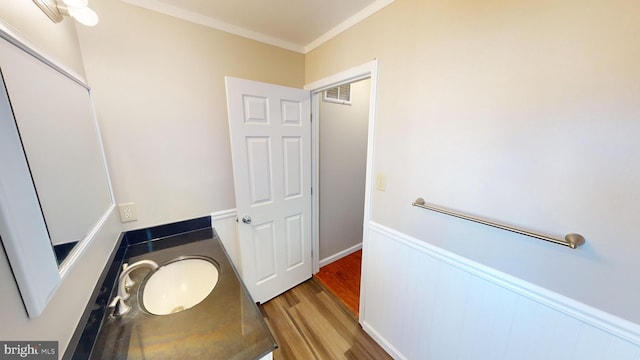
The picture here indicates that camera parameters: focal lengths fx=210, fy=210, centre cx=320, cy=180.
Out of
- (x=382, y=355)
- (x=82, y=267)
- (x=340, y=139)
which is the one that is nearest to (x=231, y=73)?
(x=340, y=139)

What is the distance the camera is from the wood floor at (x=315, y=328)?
4.88 ft

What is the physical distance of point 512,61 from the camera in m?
0.83

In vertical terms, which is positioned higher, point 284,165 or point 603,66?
point 603,66

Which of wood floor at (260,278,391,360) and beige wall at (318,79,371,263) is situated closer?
wood floor at (260,278,391,360)

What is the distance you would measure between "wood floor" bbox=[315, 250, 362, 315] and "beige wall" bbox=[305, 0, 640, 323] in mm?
1139

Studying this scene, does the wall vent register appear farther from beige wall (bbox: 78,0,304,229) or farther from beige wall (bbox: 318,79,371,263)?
beige wall (bbox: 78,0,304,229)

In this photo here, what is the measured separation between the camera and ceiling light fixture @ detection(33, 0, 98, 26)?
0.80m

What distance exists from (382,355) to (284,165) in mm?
1594

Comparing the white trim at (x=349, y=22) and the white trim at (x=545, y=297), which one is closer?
the white trim at (x=545, y=297)

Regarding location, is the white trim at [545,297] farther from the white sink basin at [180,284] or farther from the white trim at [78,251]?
the white trim at [78,251]

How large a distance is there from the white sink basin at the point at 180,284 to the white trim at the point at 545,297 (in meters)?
1.21

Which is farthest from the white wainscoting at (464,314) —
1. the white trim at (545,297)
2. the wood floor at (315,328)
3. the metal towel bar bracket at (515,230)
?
the metal towel bar bracket at (515,230)

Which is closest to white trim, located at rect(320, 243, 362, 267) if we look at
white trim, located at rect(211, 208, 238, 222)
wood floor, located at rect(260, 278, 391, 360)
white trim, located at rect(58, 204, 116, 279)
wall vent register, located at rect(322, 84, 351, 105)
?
wood floor, located at rect(260, 278, 391, 360)

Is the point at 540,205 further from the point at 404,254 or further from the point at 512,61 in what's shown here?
the point at 404,254
